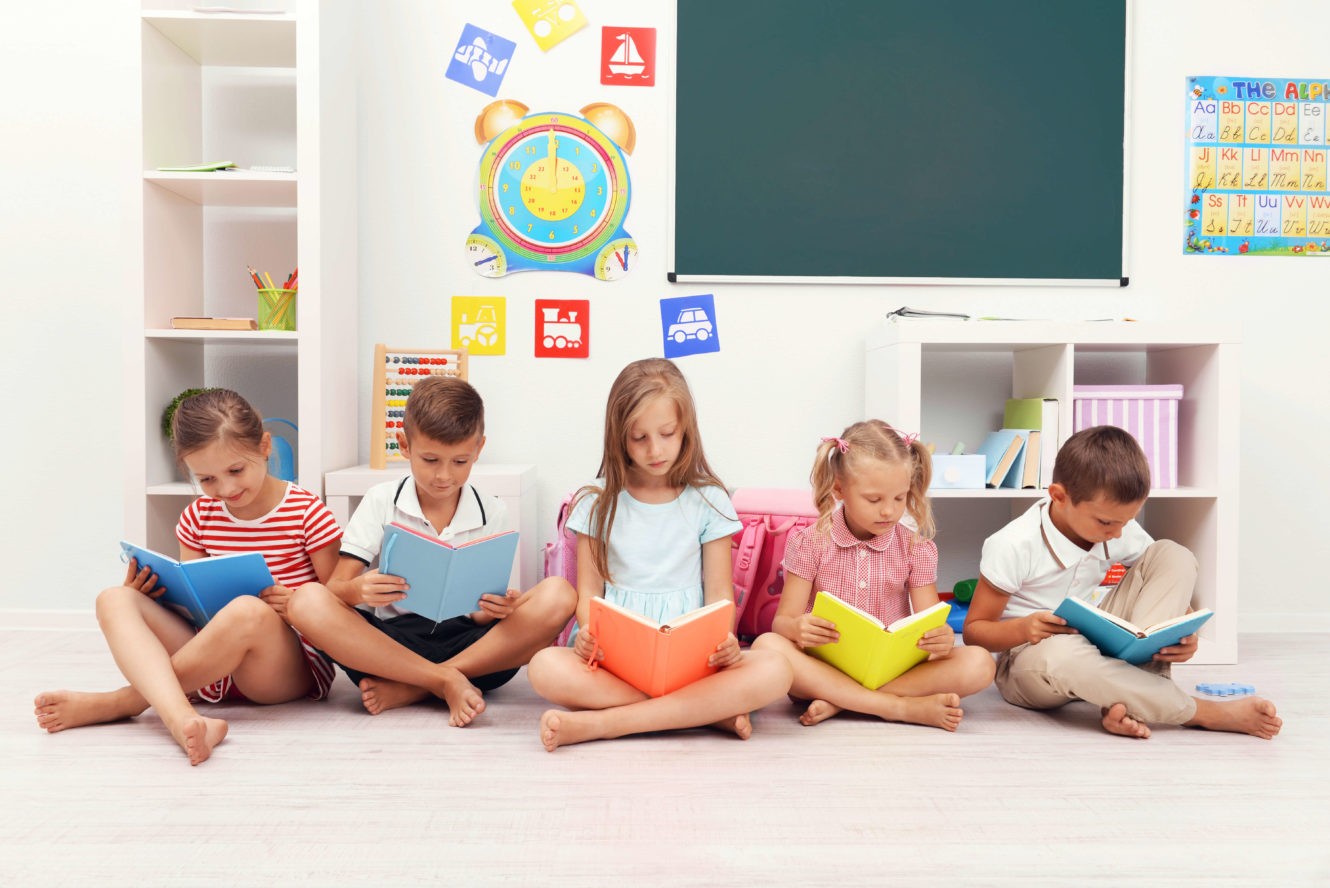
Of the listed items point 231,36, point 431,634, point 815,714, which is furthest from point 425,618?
point 231,36

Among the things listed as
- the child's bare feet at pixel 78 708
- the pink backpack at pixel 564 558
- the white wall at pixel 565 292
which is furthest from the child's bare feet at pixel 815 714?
the child's bare feet at pixel 78 708

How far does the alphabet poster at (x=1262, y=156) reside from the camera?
8.75ft

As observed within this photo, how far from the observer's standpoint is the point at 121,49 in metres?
2.56

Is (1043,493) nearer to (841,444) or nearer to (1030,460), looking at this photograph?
(1030,460)

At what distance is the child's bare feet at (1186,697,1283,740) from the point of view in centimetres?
166

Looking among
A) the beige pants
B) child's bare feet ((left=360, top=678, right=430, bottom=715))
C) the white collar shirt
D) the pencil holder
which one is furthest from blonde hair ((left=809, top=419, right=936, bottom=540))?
the pencil holder

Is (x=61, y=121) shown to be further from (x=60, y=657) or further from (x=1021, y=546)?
(x=1021, y=546)

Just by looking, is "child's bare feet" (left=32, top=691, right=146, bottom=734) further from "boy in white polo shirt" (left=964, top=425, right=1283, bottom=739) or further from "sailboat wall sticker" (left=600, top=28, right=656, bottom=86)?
"sailboat wall sticker" (left=600, top=28, right=656, bottom=86)

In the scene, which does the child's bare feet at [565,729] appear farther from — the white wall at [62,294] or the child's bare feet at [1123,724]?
the white wall at [62,294]

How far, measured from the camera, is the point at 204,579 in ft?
5.31

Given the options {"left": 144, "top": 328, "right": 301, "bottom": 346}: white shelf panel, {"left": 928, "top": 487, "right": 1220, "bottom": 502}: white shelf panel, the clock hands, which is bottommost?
{"left": 928, "top": 487, "right": 1220, "bottom": 502}: white shelf panel

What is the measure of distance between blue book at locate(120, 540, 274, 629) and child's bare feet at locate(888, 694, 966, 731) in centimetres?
111

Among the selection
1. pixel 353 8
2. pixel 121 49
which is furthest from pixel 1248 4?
pixel 121 49

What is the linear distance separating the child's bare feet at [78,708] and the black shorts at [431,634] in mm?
367
